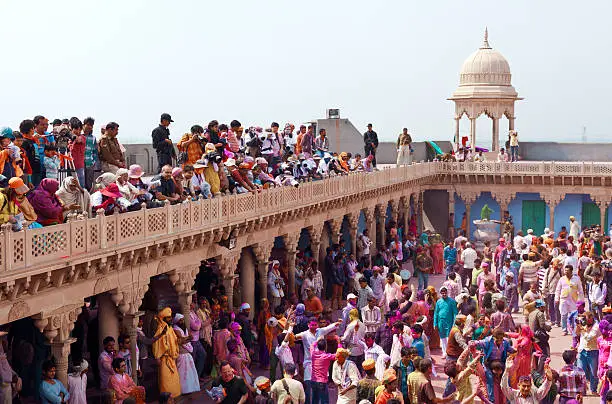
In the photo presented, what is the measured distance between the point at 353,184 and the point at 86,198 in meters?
15.1

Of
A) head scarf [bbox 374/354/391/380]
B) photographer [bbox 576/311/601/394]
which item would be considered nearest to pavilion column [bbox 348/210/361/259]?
photographer [bbox 576/311/601/394]

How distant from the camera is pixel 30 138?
1580cm

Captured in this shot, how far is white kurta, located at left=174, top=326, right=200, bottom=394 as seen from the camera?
1692 centimetres

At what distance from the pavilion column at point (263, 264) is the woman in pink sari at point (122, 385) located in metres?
7.77

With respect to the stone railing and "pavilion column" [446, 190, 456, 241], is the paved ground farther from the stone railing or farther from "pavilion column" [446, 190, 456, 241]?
"pavilion column" [446, 190, 456, 241]

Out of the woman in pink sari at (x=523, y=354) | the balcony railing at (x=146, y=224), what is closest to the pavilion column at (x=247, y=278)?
the balcony railing at (x=146, y=224)

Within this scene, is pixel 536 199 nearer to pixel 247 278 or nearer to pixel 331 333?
pixel 247 278

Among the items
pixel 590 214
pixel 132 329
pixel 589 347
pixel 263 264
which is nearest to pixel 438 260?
pixel 263 264

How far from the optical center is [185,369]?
16.9m

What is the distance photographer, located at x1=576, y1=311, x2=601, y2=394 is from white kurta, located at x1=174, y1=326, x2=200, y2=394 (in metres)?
6.66

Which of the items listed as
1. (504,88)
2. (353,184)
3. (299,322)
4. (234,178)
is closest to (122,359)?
(299,322)

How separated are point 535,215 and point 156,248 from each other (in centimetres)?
2945

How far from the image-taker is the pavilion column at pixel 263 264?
2266cm

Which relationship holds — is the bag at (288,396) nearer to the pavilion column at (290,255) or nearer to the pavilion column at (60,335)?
the pavilion column at (60,335)
